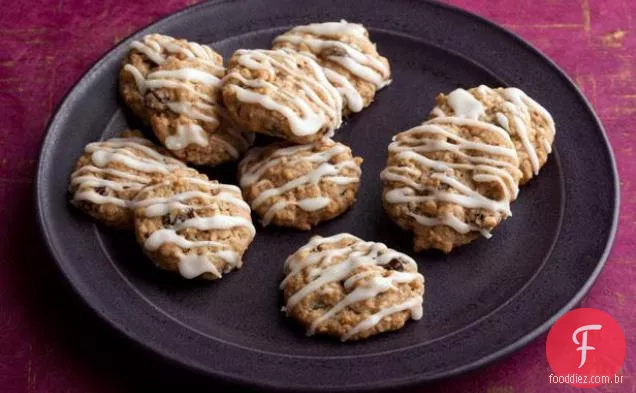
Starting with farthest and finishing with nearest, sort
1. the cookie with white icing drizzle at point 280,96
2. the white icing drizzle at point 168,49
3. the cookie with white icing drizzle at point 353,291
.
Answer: the white icing drizzle at point 168,49, the cookie with white icing drizzle at point 280,96, the cookie with white icing drizzle at point 353,291

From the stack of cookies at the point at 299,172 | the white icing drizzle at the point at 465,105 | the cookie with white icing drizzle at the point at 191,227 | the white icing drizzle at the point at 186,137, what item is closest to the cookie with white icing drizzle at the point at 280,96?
the stack of cookies at the point at 299,172

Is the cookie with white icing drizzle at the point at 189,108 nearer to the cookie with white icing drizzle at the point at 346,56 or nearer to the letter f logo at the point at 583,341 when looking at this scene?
the cookie with white icing drizzle at the point at 346,56

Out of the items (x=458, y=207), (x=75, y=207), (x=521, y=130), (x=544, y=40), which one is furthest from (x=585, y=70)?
(x=75, y=207)

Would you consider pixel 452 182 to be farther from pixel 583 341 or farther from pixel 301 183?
pixel 583 341

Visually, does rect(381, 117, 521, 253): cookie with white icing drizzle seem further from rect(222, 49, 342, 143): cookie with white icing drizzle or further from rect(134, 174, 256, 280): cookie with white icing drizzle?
rect(134, 174, 256, 280): cookie with white icing drizzle

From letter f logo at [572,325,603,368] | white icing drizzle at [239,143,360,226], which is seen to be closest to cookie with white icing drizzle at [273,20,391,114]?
white icing drizzle at [239,143,360,226]

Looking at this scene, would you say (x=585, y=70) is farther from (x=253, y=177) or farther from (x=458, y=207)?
(x=253, y=177)

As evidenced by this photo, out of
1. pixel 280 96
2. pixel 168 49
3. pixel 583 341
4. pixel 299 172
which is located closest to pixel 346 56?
A: pixel 280 96

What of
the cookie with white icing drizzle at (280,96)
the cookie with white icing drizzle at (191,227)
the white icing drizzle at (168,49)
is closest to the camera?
the cookie with white icing drizzle at (191,227)
